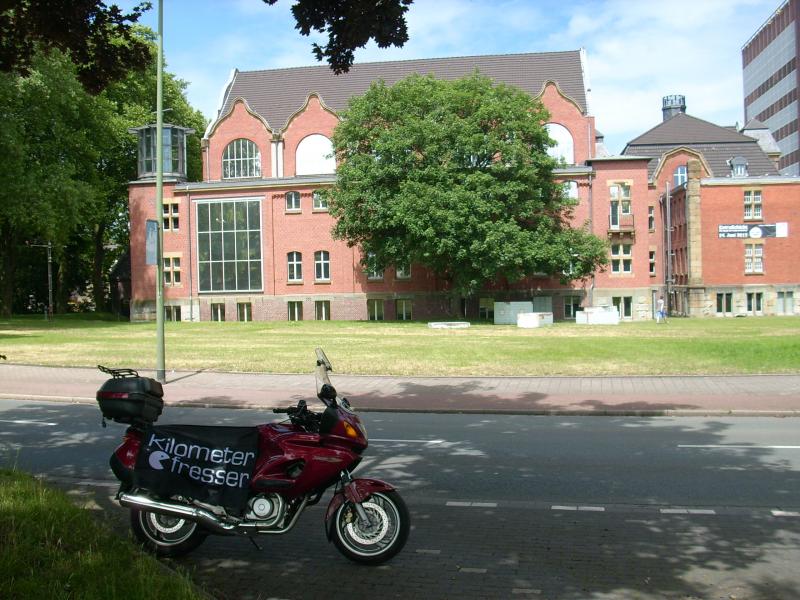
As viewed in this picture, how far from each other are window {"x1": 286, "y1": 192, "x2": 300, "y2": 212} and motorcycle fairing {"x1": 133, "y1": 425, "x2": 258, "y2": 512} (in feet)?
165

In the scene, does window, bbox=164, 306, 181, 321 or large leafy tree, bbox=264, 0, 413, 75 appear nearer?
large leafy tree, bbox=264, 0, 413, 75

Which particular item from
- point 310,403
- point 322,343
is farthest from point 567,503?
point 322,343

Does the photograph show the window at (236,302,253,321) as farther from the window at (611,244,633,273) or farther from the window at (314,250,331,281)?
the window at (611,244,633,273)

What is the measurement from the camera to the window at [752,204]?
2335 inches

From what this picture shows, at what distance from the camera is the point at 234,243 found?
182ft

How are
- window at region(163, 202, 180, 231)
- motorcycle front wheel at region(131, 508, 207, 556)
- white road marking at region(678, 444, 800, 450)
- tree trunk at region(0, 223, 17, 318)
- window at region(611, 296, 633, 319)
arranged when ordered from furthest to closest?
window at region(163, 202, 180, 231) < window at region(611, 296, 633, 319) < tree trunk at region(0, 223, 17, 318) < white road marking at region(678, 444, 800, 450) < motorcycle front wheel at region(131, 508, 207, 556)

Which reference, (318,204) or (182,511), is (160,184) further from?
(318,204)

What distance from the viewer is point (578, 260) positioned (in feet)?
153

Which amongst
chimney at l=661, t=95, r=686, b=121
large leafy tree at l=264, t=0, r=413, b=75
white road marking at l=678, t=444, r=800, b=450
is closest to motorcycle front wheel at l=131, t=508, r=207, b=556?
large leafy tree at l=264, t=0, r=413, b=75

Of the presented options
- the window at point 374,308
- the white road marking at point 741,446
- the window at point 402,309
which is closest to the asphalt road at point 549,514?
the white road marking at point 741,446

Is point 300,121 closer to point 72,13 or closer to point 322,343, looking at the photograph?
point 322,343

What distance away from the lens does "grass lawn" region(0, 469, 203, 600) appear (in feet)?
14.2

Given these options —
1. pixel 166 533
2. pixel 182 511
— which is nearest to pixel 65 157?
pixel 166 533

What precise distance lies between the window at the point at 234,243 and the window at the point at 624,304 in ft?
82.3
